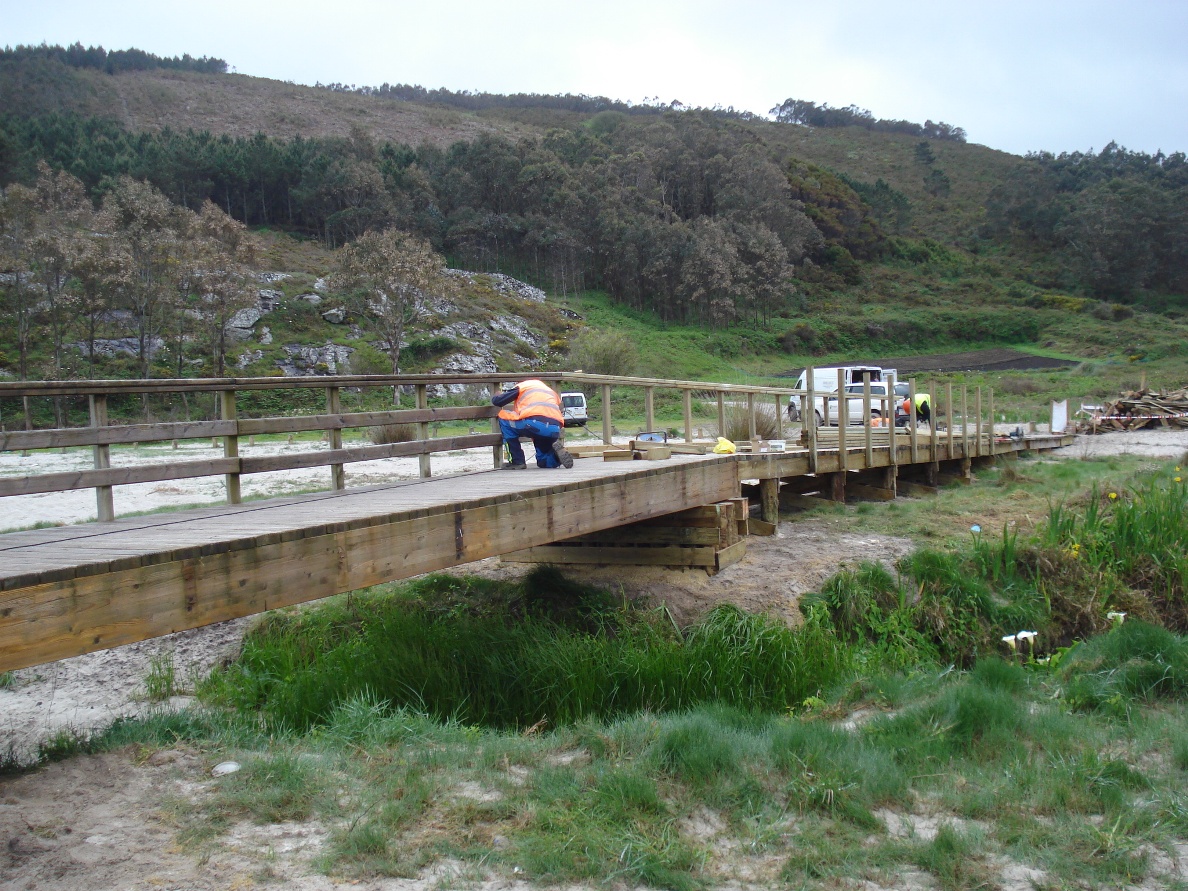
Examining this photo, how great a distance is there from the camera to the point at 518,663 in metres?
7.50

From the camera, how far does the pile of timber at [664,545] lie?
9.79m

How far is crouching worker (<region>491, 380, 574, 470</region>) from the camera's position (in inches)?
352

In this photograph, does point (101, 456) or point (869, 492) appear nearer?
point (101, 456)

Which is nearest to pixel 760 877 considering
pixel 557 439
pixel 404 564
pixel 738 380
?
pixel 404 564

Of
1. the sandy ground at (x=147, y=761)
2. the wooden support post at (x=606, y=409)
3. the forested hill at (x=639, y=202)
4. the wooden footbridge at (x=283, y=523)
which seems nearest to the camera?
the sandy ground at (x=147, y=761)

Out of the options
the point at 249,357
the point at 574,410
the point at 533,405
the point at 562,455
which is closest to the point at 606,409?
the point at 562,455

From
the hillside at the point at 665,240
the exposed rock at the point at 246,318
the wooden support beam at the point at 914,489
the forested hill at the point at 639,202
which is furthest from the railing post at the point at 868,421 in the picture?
the forested hill at the point at 639,202

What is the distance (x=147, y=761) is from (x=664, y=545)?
5.86 m

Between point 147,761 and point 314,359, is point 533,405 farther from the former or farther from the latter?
point 314,359

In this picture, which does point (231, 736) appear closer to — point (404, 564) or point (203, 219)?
point (404, 564)

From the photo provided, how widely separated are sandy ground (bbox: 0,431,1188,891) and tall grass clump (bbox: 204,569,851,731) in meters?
0.67

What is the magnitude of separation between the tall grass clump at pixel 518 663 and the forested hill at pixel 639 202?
5494 cm

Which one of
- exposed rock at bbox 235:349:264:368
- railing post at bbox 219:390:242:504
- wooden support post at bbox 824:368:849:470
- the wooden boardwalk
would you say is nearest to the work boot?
the wooden boardwalk

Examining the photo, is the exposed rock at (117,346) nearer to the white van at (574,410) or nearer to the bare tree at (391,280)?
the bare tree at (391,280)
